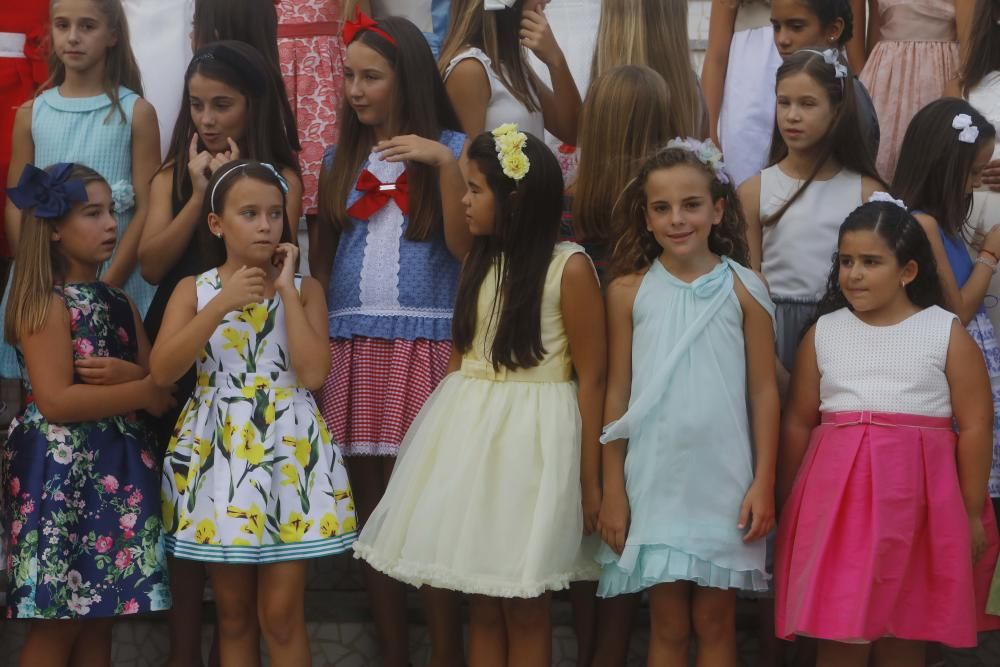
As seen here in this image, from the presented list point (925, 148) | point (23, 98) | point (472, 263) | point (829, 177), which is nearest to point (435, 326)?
point (472, 263)

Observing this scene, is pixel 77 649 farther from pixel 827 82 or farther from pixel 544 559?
pixel 827 82

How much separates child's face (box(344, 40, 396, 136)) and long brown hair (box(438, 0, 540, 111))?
0.28m

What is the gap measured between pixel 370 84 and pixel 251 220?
2.33ft

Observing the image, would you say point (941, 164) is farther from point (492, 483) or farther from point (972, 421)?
point (492, 483)

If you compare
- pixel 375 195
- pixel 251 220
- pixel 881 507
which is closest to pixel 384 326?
pixel 375 195

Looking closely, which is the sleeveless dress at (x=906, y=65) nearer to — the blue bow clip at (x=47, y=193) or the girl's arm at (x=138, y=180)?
the girl's arm at (x=138, y=180)

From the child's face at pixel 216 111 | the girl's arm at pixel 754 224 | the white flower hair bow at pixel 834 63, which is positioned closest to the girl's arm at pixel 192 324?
the child's face at pixel 216 111

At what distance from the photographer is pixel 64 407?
11.9 feet

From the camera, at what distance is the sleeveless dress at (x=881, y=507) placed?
3.39 m

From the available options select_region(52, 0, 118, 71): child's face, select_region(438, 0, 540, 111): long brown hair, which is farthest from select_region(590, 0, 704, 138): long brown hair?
select_region(52, 0, 118, 71): child's face

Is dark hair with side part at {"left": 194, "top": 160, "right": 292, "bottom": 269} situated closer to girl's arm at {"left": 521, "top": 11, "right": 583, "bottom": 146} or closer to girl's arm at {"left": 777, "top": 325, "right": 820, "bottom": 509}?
girl's arm at {"left": 521, "top": 11, "right": 583, "bottom": 146}

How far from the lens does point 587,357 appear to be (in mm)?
3582

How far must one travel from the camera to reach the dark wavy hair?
3.63 m

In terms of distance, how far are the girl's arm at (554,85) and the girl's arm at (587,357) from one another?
38.1 inches
